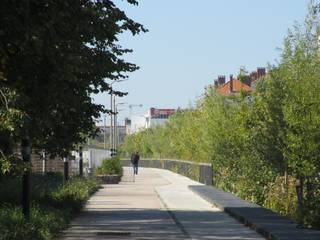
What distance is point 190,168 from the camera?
2055 inches

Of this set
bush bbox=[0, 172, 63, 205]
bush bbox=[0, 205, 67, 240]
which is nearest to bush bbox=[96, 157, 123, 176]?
bush bbox=[0, 172, 63, 205]

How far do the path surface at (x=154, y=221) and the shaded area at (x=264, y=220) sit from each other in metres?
0.23

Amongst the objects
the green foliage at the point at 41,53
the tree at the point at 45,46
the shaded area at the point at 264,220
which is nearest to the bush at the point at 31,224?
the green foliage at the point at 41,53

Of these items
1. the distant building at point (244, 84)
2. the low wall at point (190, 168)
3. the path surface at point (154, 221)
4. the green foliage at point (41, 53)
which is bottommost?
the path surface at point (154, 221)

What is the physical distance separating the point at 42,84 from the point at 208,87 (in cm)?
3522

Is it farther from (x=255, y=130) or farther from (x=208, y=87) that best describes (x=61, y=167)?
(x=255, y=130)

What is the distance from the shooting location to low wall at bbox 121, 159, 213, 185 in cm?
4006

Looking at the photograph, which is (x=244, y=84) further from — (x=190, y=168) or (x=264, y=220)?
(x=264, y=220)

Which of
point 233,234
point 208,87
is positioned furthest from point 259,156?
point 208,87

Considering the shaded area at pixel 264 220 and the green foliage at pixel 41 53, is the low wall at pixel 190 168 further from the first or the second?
the green foliage at pixel 41 53

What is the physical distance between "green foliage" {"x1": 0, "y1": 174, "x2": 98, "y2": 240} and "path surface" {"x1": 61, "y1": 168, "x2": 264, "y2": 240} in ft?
1.32

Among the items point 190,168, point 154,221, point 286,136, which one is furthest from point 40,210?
point 190,168

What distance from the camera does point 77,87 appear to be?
16.0 metres

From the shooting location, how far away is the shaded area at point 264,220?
610 inches
